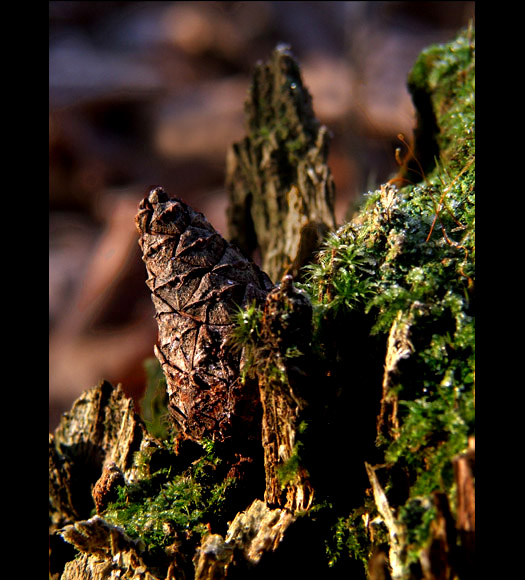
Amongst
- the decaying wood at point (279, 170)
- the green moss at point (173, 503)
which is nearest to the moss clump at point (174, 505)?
the green moss at point (173, 503)

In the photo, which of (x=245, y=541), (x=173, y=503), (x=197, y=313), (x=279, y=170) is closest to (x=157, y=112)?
(x=279, y=170)

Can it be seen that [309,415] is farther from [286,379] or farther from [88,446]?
[88,446]

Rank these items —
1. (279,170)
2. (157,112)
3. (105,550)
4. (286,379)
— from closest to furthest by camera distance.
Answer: (286,379), (105,550), (279,170), (157,112)

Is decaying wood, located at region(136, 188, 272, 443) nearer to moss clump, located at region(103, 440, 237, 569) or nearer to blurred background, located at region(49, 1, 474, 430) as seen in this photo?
moss clump, located at region(103, 440, 237, 569)

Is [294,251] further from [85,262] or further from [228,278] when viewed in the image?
[85,262]

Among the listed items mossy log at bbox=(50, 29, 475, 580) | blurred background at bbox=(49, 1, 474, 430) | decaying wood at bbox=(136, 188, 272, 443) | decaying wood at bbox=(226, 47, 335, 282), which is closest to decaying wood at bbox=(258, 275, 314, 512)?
mossy log at bbox=(50, 29, 475, 580)

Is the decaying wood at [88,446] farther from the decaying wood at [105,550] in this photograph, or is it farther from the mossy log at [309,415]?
the decaying wood at [105,550]
